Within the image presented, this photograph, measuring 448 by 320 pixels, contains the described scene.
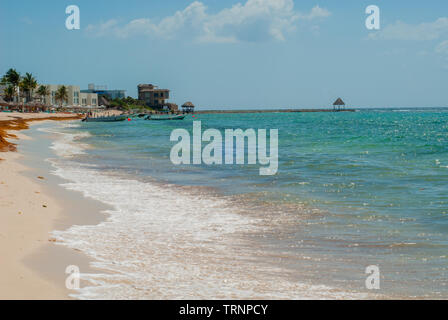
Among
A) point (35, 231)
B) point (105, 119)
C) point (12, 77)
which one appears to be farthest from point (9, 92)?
point (35, 231)

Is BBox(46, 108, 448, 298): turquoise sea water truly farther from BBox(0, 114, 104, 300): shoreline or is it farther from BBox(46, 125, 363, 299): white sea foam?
BBox(0, 114, 104, 300): shoreline

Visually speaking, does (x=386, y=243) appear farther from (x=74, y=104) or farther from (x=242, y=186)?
(x=74, y=104)

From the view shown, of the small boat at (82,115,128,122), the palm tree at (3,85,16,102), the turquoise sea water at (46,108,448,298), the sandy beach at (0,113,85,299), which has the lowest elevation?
the turquoise sea water at (46,108,448,298)

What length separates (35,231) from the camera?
7840mm

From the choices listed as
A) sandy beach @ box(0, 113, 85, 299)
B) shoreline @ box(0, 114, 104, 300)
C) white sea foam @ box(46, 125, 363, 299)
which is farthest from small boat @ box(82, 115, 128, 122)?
white sea foam @ box(46, 125, 363, 299)

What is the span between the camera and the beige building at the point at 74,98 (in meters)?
136

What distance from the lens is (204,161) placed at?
22828 millimetres

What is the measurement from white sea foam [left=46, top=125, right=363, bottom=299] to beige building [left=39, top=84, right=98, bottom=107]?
134m

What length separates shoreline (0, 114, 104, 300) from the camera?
5309mm

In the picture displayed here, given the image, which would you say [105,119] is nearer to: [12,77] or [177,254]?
[12,77]

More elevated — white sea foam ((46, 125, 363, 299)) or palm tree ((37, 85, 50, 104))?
palm tree ((37, 85, 50, 104))

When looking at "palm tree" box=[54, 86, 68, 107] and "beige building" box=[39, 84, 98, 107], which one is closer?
"palm tree" box=[54, 86, 68, 107]

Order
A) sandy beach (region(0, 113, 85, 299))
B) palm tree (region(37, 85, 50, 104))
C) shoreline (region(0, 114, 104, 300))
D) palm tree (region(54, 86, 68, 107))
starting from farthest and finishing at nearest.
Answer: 1. palm tree (region(54, 86, 68, 107))
2. palm tree (region(37, 85, 50, 104))
3. shoreline (region(0, 114, 104, 300))
4. sandy beach (region(0, 113, 85, 299))
